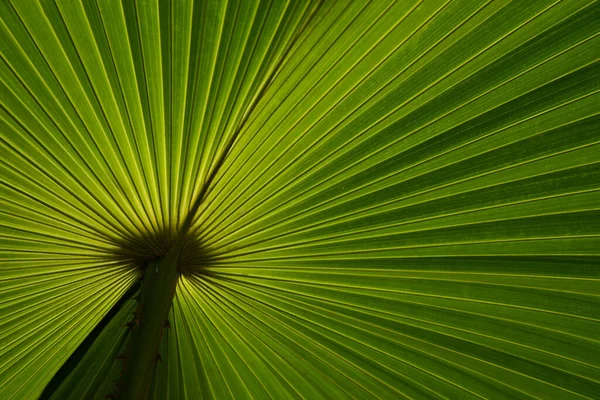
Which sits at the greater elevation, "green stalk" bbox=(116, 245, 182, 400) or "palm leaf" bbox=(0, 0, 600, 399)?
"palm leaf" bbox=(0, 0, 600, 399)

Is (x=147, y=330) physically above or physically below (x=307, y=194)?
below

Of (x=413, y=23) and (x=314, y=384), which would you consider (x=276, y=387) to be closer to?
(x=314, y=384)

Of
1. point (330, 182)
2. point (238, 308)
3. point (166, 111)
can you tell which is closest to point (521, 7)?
point (330, 182)

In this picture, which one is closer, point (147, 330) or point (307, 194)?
point (147, 330)

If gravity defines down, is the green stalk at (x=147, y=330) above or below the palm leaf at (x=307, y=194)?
below
